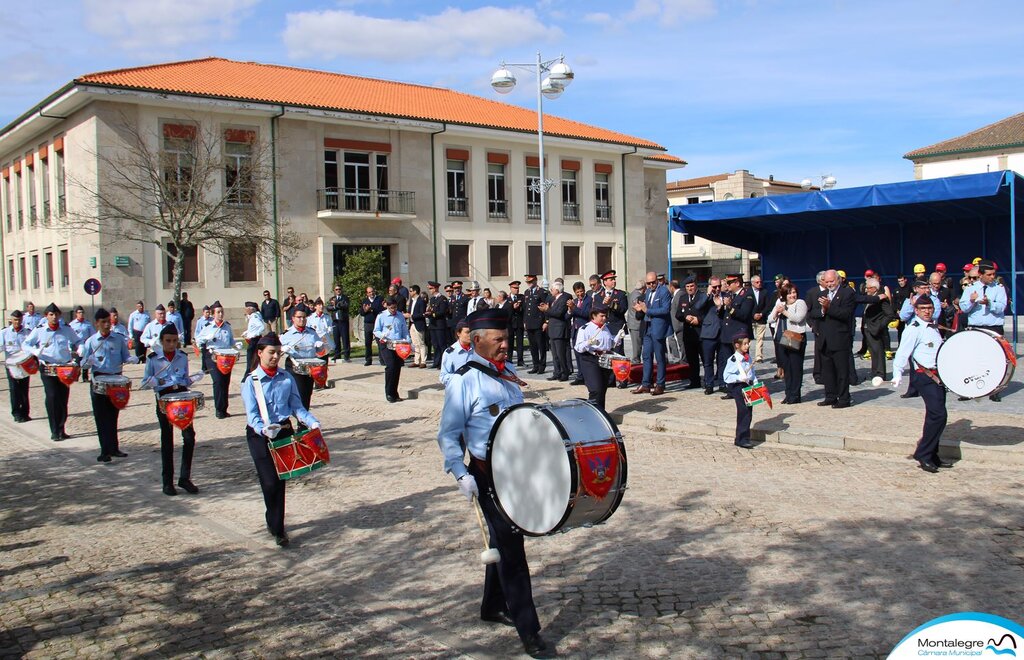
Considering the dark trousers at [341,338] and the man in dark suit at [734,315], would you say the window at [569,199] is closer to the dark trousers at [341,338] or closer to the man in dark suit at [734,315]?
the dark trousers at [341,338]

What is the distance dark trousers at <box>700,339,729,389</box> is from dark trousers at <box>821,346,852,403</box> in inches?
66.5

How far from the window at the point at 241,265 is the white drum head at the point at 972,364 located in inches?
1085

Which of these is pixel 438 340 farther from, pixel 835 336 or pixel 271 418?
pixel 271 418

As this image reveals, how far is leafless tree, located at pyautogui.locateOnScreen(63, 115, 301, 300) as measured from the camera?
2769 centimetres

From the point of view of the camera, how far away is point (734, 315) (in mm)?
13219

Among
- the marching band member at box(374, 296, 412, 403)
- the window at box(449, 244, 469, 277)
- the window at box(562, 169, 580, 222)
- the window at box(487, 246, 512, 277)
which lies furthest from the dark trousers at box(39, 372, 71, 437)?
the window at box(562, 169, 580, 222)

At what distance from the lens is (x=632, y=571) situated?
6.11m

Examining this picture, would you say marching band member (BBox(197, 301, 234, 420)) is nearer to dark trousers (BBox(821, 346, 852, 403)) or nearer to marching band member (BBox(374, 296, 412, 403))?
marching band member (BBox(374, 296, 412, 403))

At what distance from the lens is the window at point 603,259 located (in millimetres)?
44469

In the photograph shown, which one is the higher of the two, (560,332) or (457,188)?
(457,188)

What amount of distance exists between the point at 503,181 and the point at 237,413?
2792cm

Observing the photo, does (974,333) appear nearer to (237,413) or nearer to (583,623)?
(583,623)

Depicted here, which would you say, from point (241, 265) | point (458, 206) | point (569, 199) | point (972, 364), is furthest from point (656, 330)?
point (569, 199)

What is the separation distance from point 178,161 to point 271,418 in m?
24.7
